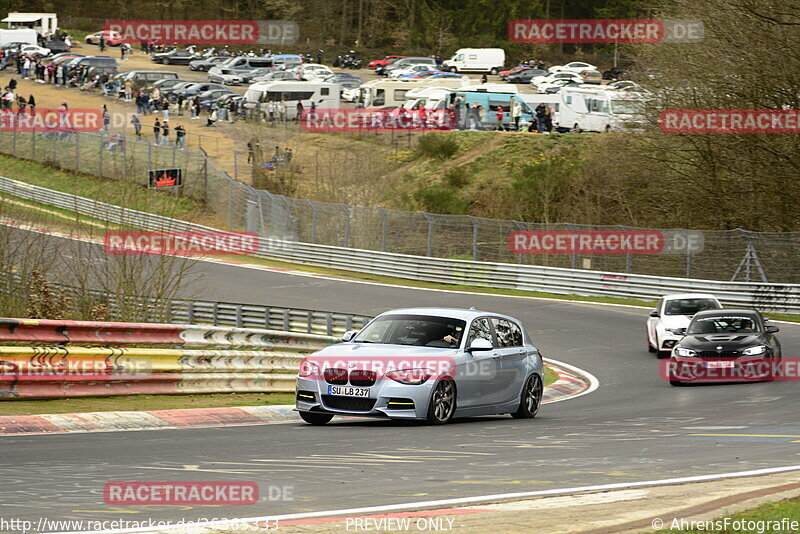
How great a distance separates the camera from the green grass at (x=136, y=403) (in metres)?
12.7

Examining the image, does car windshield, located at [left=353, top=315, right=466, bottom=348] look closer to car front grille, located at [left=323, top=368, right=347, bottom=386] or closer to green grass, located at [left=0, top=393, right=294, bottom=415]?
car front grille, located at [left=323, top=368, right=347, bottom=386]

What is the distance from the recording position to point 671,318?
2488cm

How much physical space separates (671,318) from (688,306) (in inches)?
32.9

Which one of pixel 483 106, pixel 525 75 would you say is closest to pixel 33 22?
pixel 525 75

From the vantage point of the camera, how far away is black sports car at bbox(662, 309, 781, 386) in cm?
2009

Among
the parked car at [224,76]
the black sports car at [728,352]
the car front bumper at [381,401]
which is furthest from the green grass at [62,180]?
the car front bumper at [381,401]

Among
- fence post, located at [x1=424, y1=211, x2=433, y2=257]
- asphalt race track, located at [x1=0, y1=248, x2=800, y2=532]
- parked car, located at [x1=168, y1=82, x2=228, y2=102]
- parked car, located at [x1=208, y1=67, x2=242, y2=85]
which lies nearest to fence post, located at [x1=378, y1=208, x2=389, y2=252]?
fence post, located at [x1=424, y1=211, x2=433, y2=257]

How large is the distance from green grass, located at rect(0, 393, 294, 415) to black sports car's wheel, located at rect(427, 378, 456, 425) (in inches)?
123

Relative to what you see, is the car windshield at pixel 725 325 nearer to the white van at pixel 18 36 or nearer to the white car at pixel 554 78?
the white car at pixel 554 78

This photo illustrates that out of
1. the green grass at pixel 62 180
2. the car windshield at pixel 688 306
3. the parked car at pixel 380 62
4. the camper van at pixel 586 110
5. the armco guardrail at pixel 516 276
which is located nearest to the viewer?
the car windshield at pixel 688 306

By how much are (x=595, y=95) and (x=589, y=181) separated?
11.4 metres

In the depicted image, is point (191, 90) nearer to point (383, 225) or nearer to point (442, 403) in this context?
point (383, 225)

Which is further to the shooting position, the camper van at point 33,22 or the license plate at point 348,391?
the camper van at point 33,22

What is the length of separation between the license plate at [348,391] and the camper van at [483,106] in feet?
176
